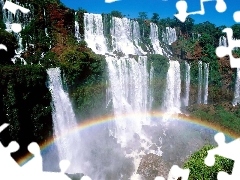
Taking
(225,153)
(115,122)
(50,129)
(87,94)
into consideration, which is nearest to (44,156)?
(50,129)

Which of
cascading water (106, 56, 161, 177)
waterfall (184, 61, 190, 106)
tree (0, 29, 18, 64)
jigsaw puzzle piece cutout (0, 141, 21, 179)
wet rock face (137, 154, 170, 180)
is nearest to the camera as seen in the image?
jigsaw puzzle piece cutout (0, 141, 21, 179)

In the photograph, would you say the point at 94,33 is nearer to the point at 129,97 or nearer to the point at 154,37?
the point at 129,97

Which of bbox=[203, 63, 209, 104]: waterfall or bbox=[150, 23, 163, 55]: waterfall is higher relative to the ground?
bbox=[150, 23, 163, 55]: waterfall

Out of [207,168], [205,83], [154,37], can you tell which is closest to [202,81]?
[205,83]

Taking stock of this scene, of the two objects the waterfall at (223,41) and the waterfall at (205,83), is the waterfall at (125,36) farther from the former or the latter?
the waterfall at (223,41)

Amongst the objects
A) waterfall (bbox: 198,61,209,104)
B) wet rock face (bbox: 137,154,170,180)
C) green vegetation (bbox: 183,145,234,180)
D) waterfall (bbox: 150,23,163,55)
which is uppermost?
waterfall (bbox: 150,23,163,55)

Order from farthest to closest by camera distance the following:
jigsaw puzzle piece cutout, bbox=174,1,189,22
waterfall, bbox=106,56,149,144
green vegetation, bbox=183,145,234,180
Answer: waterfall, bbox=106,56,149,144 → green vegetation, bbox=183,145,234,180 → jigsaw puzzle piece cutout, bbox=174,1,189,22

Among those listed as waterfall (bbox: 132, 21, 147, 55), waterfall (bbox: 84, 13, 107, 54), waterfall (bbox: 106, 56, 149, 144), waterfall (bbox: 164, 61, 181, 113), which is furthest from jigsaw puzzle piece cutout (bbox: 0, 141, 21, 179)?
waterfall (bbox: 132, 21, 147, 55)

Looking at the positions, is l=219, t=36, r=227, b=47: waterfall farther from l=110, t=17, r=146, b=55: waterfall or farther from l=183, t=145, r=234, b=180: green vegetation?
l=183, t=145, r=234, b=180: green vegetation
